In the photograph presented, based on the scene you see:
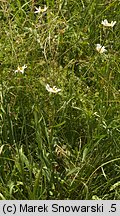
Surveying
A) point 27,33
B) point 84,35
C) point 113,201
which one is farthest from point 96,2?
point 113,201

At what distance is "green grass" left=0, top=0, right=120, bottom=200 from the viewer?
7.14 ft

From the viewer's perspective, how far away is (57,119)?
2359 millimetres

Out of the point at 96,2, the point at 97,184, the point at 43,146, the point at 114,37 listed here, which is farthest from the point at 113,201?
the point at 96,2

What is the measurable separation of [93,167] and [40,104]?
351mm

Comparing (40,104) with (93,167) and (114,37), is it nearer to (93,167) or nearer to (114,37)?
(93,167)

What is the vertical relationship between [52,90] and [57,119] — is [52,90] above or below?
above

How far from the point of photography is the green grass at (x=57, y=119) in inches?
85.7

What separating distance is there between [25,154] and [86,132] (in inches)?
11.0

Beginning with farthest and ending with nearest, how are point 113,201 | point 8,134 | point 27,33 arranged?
point 27,33 → point 8,134 → point 113,201

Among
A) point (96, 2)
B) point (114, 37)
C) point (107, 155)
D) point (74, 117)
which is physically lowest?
point (107, 155)

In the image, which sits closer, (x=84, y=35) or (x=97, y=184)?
(x=97, y=184)

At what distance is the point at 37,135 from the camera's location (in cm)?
218

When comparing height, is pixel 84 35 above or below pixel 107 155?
above

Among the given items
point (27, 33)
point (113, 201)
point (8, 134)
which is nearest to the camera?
point (113, 201)
